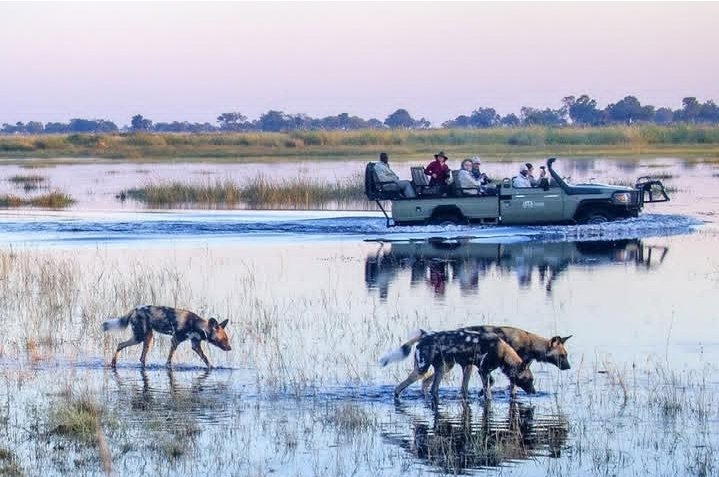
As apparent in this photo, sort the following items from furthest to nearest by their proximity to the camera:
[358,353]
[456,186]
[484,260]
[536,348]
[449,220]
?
[449,220] → [456,186] → [484,260] → [358,353] → [536,348]

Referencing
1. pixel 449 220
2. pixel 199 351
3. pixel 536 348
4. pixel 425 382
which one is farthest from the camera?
pixel 449 220

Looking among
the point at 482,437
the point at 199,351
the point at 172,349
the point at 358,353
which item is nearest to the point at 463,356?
the point at 482,437

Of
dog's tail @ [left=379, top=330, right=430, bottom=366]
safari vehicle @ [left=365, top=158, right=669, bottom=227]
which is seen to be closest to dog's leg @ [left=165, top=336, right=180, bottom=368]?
dog's tail @ [left=379, top=330, right=430, bottom=366]

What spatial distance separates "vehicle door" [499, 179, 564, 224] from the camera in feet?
91.8

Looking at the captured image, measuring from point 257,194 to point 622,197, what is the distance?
1548cm

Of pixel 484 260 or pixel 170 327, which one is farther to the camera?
pixel 484 260

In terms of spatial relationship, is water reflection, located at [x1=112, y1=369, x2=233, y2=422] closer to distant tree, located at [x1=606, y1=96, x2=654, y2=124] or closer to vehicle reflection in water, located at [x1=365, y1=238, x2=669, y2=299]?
vehicle reflection in water, located at [x1=365, y1=238, x2=669, y2=299]

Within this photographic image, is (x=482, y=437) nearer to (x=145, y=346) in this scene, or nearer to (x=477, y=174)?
(x=145, y=346)

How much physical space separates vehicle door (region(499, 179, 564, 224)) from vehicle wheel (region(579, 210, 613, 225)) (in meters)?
0.60

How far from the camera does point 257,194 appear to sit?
41375 mm

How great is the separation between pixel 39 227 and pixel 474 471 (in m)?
23.9

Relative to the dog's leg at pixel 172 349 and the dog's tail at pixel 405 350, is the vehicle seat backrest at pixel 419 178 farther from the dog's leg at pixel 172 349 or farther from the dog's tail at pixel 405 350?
the dog's tail at pixel 405 350

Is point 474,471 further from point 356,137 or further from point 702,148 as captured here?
point 356,137

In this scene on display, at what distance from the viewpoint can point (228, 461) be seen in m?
9.75
